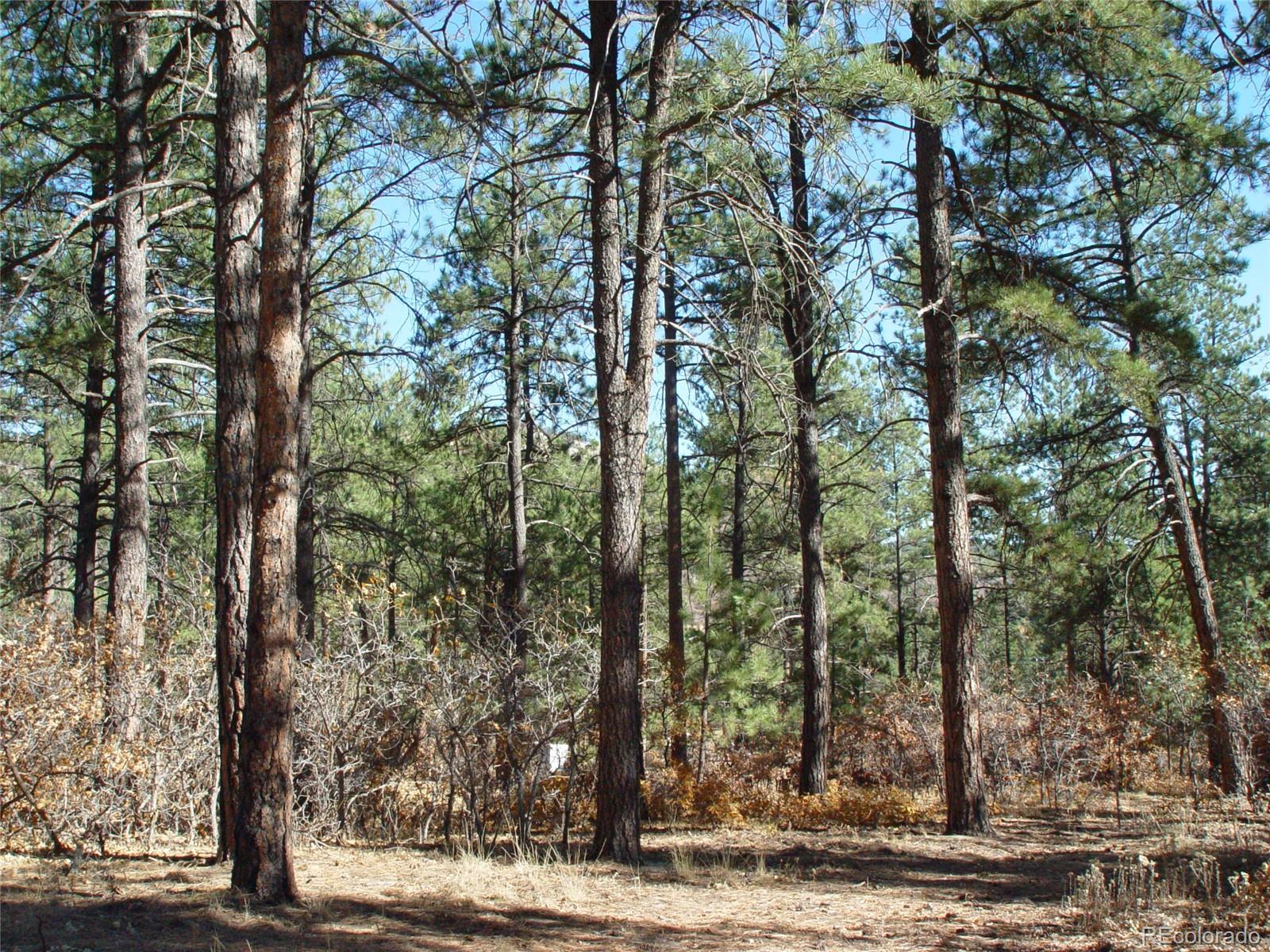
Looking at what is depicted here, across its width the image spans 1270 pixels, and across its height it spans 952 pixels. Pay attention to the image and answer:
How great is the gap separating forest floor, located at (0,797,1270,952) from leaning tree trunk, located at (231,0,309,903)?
0.36 metres

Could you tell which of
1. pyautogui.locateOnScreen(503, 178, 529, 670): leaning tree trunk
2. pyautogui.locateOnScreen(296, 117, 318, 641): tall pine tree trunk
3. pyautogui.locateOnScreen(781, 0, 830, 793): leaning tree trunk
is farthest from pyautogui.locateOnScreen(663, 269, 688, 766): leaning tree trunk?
pyautogui.locateOnScreen(296, 117, 318, 641): tall pine tree trunk

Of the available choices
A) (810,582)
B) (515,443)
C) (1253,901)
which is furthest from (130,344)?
(1253,901)

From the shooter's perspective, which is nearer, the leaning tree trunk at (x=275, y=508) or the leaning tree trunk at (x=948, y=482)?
the leaning tree trunk at (x=275, y=508)

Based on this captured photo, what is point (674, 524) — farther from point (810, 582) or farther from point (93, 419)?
point (93, 419)

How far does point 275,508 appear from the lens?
5.88 meters

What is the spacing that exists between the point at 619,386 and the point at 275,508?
131 inches

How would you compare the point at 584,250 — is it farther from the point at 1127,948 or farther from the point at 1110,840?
the point at 1110,840

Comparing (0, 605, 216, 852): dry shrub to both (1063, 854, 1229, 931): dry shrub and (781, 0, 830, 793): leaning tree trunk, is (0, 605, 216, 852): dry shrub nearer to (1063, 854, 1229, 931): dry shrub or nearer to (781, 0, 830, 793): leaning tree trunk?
(1063, 854, 1229, 931): dry shrub

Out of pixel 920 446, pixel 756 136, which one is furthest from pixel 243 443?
pixel 920 446

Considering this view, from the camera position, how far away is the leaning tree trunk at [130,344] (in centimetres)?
1002

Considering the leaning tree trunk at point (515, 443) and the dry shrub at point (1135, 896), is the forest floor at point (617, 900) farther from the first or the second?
the leaning tree trunk at point (515, 443)

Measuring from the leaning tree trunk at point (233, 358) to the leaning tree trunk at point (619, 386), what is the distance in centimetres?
277

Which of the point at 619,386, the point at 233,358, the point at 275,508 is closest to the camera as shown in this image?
the point at 275,508

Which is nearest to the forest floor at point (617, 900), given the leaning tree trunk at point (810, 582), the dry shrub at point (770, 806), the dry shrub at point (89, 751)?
the dry shrub at point (89, 751)
